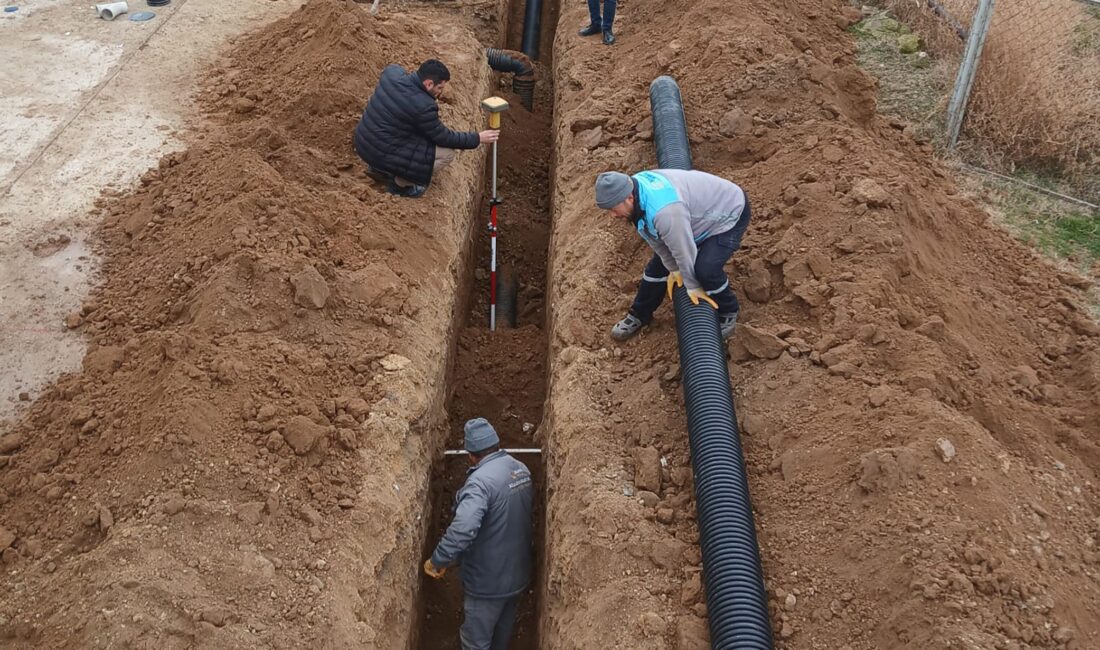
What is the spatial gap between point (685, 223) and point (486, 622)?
2820 mm

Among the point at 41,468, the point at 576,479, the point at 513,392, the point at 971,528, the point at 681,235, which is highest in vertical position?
the point at 681,235

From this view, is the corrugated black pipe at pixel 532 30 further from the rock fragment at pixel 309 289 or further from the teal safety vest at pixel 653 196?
the teal safety vest at pixel 653 196

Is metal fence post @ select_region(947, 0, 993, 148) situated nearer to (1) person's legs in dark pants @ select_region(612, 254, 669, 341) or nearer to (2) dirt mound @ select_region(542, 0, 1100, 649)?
(2) dirt mound @ select_region(542, 0, 1100, 649)

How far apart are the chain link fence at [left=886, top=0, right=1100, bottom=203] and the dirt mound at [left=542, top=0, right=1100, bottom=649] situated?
2.55ft

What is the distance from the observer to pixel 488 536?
483 cm

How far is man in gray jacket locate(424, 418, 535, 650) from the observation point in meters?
4.68

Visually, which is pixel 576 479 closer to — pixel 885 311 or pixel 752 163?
pixel 885 311

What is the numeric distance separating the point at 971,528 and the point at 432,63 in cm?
505

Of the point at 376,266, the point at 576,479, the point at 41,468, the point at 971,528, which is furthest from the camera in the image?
the point at 376,266

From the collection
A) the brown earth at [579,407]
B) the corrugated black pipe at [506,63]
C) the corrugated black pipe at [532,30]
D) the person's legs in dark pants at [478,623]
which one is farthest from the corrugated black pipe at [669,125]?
the corrugated black pipe at [532,30]

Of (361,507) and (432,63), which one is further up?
(432,63)

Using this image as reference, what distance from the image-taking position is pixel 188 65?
9.00 meters

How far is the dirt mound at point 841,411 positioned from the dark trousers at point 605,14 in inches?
101

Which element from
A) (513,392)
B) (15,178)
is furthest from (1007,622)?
(15,178)
